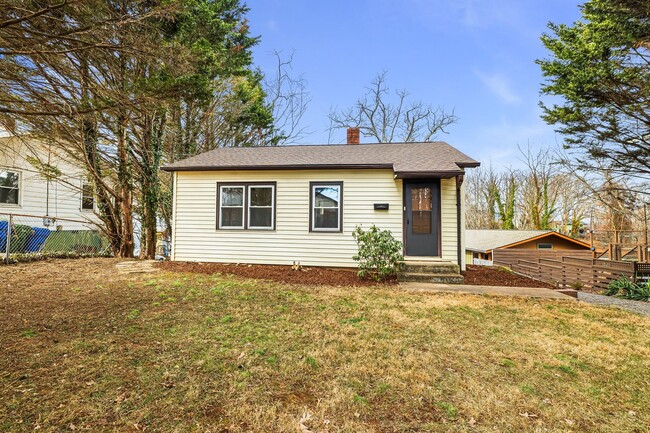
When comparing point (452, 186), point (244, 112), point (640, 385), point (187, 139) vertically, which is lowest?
point (640, 385)

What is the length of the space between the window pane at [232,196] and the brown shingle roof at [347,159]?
2.23ft

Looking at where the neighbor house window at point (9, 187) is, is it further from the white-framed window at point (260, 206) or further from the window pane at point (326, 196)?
the window pane at point (326, 196)

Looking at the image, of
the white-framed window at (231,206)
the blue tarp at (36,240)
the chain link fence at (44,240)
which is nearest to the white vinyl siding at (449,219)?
the white-framed window at (231,206)

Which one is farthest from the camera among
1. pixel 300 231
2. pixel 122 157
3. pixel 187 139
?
pixel 187 139

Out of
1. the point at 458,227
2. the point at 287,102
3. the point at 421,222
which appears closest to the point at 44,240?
the point at 421,222

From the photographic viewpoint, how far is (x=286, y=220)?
907 cm

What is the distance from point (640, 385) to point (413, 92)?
2378 centimetres

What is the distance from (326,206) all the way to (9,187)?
1240 centimetres

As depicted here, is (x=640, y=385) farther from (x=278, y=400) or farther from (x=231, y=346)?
(x=231, y=346)

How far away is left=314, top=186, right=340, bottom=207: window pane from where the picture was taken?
889 centimetres

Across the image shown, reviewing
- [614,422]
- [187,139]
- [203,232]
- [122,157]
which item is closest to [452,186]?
[614,422]

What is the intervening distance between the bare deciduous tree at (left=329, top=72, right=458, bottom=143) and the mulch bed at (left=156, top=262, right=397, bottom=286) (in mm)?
17220

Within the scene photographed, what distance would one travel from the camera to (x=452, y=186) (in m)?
8.39

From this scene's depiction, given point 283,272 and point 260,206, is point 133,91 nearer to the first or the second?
point 260,206
